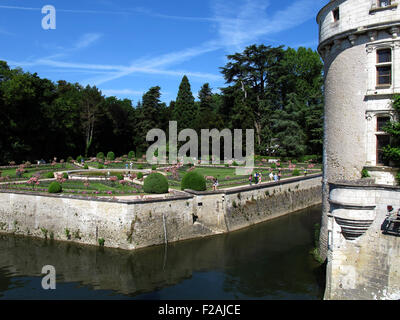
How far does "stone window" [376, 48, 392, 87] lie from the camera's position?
36.9ft

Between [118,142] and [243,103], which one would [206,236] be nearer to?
[243,103]

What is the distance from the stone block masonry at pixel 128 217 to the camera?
18.0m

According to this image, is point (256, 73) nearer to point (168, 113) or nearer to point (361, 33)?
point (168, 113)

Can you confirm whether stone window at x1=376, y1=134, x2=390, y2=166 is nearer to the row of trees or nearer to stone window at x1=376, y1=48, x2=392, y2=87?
stone window at x1=376, y1=48, x2=392, y2=87

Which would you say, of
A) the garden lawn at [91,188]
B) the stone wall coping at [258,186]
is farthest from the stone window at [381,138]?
the garden lawn at [91,188]

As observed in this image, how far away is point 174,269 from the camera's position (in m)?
15.7

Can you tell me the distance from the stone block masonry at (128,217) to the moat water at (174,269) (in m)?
0.65

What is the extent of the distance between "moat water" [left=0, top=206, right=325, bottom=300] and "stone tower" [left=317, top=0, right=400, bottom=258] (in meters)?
4.52

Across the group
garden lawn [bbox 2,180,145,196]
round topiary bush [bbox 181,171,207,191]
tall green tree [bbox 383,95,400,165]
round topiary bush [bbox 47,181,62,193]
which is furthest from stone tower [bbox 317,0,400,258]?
round topiary bush [bbox 47,181,62,193]

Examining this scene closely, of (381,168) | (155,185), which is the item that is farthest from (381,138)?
(155,185)

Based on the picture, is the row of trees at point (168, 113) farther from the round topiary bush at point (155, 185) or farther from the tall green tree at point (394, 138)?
the tall green tree at point (394, 138)

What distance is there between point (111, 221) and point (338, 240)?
11844 millimetres
